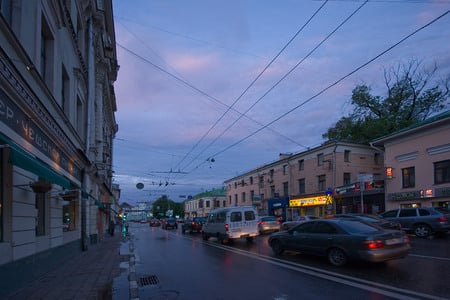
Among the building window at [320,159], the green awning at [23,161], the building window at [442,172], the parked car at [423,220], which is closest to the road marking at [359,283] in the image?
the green awning at [23,161]

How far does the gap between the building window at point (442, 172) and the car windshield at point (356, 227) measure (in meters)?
17.1

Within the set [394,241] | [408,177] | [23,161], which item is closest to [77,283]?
[23,161]

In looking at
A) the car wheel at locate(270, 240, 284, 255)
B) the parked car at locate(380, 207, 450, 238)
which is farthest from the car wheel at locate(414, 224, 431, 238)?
the car wheel at locate(270, 240, 284, 255)

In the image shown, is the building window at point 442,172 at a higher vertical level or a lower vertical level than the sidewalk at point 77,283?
higher

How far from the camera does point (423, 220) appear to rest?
803 inches

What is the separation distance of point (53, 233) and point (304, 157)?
117 feet

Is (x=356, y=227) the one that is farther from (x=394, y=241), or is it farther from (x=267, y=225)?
(x=267, y=225)

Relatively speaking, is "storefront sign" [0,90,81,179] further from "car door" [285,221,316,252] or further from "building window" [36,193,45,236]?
"car door" [285,221,316,252]

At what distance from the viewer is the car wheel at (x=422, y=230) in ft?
66.0

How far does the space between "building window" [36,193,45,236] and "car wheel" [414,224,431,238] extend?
58.7 ft

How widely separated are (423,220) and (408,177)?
918 cm

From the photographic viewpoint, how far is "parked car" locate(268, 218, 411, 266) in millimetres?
10352

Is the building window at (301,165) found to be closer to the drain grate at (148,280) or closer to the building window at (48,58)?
the building window at (48,58)

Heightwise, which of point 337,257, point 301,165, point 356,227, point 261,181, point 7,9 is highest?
point 7,9
